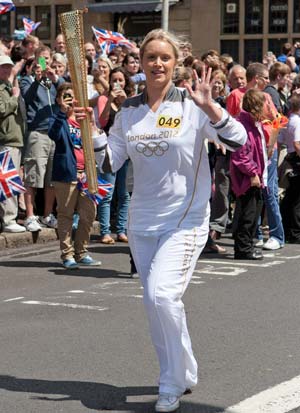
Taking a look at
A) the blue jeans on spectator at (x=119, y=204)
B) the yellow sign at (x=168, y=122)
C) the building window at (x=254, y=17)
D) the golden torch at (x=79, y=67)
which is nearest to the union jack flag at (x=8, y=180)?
the blue jeans on spectator at (x=119, y=204)

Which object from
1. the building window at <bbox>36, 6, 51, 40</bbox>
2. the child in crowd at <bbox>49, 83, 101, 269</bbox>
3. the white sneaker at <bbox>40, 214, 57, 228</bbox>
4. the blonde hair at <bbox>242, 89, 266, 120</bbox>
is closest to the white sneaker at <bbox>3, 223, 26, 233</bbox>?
the white sneaker at <bbox>40, 214, 57, 228</bbox>

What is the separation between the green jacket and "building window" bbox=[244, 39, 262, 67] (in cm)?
1966

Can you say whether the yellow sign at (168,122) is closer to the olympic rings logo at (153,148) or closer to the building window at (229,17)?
the olympic rings logo at (153,148)

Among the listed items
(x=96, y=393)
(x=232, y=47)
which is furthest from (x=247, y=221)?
(x=232, y=47)

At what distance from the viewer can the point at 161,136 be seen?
5.92 m

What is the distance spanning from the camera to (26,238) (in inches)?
484

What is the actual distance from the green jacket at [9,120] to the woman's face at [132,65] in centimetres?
287

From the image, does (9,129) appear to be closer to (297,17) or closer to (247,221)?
(247,221)

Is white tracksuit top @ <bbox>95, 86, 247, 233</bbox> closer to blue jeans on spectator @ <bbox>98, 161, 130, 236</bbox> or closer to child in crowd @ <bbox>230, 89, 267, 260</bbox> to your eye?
child in crowd @ <bbox>230, 89, 267, 260</bbox>

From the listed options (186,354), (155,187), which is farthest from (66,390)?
(155,187)

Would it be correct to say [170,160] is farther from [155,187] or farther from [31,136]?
[31,136]

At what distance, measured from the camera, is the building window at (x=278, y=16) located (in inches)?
1215

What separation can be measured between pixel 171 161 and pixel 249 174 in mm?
5328

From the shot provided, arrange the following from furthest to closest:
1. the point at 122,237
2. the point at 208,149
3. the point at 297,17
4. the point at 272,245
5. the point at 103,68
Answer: the point at 297,17, the point at 103,68, the point at 122,237, the point at 272,245, the point at 208,149
